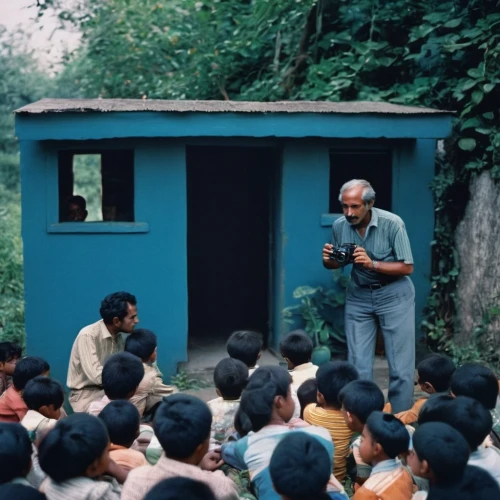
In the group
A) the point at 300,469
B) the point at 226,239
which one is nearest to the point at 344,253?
the point at 300,469

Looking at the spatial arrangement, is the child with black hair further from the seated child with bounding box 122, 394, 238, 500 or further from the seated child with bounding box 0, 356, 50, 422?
the seated child with bounding box 0, 356, 50, 422

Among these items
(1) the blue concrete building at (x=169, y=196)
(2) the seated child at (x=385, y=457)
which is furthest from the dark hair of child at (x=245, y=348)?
(1) the blue concrete building at (x=169, y=196)

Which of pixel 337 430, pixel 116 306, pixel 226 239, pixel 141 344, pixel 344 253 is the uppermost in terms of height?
pixel 344 253

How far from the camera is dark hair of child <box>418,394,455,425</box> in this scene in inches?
144

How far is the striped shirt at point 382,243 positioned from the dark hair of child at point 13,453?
3020 millimetres

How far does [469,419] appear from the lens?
11.6ft

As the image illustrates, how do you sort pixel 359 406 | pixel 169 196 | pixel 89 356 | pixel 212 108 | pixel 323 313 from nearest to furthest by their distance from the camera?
pixel 359 406 → pixel 89 356 → pixel 212 108 → pixel 169 196 → pixel 323 313

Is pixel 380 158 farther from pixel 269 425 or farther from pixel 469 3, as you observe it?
pixel 269 425

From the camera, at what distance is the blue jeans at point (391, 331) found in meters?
5.42

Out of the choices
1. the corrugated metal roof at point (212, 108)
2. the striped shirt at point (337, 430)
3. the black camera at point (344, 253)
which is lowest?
the striped shirt at point (337, 430)

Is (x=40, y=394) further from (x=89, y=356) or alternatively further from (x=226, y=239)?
(x=226, y=239)

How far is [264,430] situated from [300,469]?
714mm

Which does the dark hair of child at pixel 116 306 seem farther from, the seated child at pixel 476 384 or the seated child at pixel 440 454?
the seated child at pixel 440 454

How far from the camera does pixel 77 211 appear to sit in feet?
23.8
